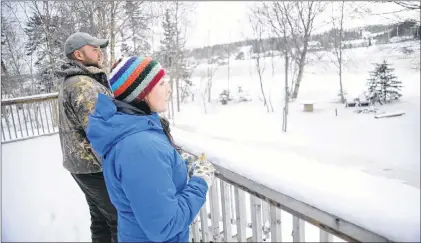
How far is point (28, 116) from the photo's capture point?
1586 mm

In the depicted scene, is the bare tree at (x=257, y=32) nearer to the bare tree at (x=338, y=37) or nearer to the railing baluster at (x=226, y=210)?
the bare tree at (x=338, y=37)

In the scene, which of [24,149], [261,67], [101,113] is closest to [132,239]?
[101,113]

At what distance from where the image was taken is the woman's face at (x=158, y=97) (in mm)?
600

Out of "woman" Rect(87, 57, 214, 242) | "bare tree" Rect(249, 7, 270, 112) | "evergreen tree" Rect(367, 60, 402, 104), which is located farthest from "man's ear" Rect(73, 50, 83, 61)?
"bare tree" Rect(249, 7, 270, 112)

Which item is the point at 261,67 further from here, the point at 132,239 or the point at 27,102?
the point at 132,239

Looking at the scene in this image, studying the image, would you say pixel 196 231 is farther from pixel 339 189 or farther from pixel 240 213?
pixel 339 189

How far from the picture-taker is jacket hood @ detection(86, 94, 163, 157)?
543 millimetres

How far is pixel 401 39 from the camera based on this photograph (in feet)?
5.22

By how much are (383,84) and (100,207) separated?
2.82 metres

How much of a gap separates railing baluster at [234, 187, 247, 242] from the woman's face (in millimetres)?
358

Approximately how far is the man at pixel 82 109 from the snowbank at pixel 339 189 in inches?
17.3

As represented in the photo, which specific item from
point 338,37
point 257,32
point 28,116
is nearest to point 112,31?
point 28,116

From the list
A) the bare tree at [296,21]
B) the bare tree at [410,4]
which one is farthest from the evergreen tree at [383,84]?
the bare tree at [410,4]

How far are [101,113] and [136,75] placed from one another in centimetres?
10
